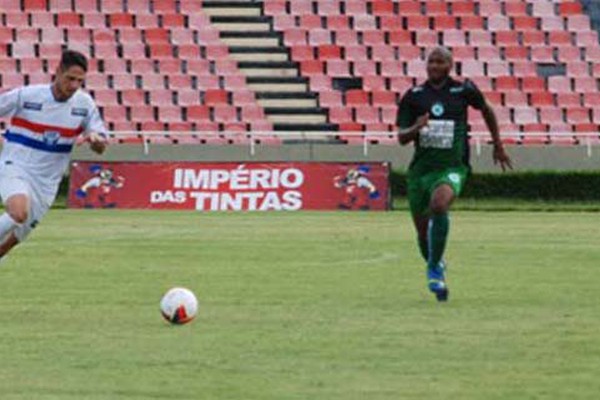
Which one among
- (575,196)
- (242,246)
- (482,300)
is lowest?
(575,196)

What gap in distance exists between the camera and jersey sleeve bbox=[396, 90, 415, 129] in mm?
17250

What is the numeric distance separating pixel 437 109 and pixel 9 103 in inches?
146

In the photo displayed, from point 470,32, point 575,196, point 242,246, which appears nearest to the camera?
point 242,246

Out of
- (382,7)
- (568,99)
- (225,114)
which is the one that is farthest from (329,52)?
(568,99)

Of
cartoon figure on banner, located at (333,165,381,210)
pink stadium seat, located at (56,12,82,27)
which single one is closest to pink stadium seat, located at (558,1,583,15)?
pink stadium seat, located at (56,12,82,27)

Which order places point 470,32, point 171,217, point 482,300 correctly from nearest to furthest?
point 482,300, point 171,217, point 470,32

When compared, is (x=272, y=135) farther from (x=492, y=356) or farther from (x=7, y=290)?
(x=492, y=356)

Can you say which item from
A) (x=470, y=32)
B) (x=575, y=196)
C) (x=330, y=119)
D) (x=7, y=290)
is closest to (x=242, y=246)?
(x=7, y=290)

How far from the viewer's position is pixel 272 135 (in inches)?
1624

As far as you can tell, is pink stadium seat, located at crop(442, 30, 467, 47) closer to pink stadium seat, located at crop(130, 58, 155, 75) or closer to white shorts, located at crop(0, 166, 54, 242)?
pink stadium seat, located at crop(130, 58, 155, 75)

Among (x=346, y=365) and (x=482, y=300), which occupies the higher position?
(x=346, y=365)

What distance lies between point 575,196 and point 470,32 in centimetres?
898

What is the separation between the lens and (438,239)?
16.8 metres

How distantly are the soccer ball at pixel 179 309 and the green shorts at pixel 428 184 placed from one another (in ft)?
12.3
